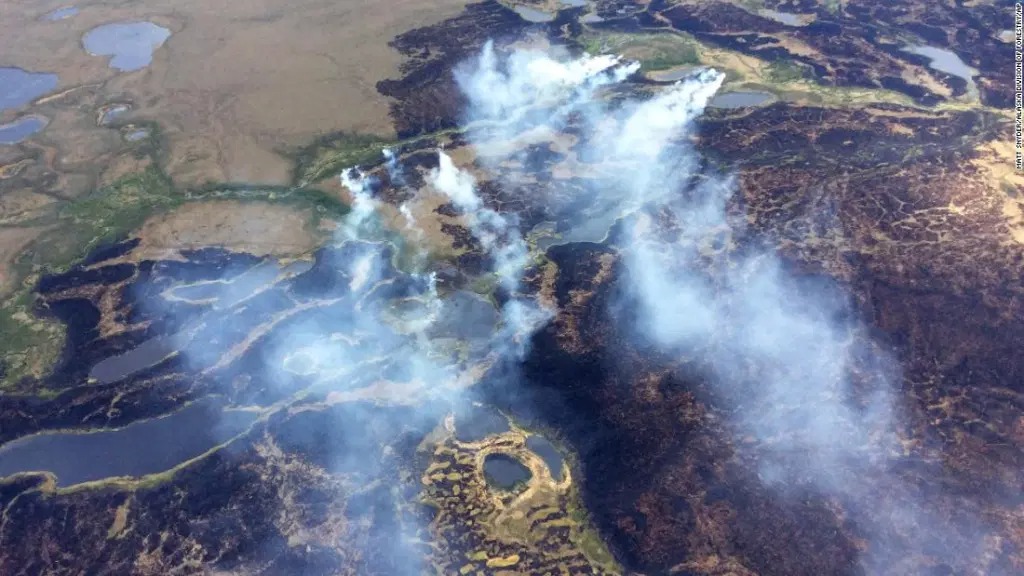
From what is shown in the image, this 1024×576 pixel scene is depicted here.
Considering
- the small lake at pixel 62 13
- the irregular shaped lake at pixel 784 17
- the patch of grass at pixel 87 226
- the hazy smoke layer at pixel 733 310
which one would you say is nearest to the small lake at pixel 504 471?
the hazy smoke layer at pixel 733 310

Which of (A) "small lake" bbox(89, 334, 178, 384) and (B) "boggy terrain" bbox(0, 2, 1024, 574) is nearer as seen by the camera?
(B) "boggy terrain" bbox(0, 2, 1024, 574)

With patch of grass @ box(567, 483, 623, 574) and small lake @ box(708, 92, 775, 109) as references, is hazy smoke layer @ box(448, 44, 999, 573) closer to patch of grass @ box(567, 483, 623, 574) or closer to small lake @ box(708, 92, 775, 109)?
A: small lake @ box(708, 92, 775, 109)

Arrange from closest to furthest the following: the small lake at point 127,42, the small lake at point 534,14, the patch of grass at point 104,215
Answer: the patch of grass at point 104,215 → the small lake at point 127,42 → the small lake at point 534,14

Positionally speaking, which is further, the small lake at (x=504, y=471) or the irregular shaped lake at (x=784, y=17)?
the irregular shaped lake at (x=784, y=17)

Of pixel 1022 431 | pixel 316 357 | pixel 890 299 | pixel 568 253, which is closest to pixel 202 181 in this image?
pixel 316 357

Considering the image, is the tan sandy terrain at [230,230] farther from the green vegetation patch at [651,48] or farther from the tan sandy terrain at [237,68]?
the green vegetation patch at [651,48]

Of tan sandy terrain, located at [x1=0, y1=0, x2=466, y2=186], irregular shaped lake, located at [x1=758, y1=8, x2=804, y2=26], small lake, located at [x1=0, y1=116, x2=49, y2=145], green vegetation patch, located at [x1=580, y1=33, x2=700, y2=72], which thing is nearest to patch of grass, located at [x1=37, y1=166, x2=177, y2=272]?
tan sandy terrain, located at [x1=0, y1=0, x2=466, y2=186]
